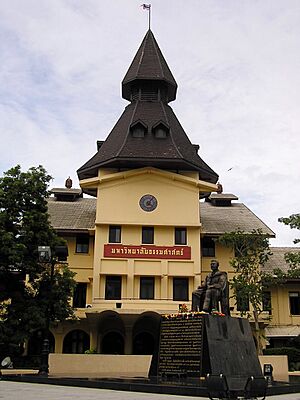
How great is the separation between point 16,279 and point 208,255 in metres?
14.9

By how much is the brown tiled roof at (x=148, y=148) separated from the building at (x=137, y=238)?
0.25 ft

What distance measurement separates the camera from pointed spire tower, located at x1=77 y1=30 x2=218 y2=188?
34.3 meters

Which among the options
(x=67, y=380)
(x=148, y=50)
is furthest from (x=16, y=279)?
(x=148, y=50)

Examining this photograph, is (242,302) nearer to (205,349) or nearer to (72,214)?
(72,214)

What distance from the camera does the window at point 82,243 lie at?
3550cm

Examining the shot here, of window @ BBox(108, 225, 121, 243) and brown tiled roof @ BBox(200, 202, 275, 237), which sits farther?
brown tiled roof @ BBox(200, 202, 275, 237)

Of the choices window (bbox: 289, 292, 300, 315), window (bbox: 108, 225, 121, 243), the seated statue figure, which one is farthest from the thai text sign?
the seated statue figure

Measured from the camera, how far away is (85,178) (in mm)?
37219

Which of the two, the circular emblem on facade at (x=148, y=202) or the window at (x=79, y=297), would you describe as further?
the window at (x=79, y=297)

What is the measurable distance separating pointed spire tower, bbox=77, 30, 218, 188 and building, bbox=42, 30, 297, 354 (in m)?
0.10

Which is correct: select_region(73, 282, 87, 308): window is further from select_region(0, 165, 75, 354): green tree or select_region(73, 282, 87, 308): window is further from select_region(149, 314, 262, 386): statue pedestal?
select_region(149, 314, 262, 386): statue pedestal

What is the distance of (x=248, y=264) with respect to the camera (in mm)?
31594

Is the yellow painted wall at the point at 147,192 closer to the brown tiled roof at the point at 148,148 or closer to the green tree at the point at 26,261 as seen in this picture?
the brown tiled roof at the point at 148,148

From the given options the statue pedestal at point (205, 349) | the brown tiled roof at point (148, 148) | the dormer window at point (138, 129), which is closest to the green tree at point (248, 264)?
the brown tiled roof at point (148, 148)
